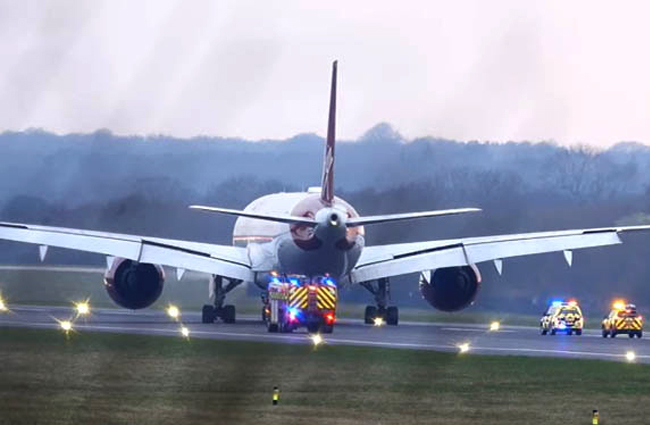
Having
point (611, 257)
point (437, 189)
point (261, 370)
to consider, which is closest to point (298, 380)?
point (261, 370)

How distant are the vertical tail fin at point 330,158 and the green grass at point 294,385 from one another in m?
21.5

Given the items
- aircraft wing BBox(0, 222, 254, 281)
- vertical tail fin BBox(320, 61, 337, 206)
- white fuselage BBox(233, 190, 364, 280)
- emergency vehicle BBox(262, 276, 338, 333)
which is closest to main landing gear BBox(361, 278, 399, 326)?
white fuselage BBox(233, 190, 364, 280)

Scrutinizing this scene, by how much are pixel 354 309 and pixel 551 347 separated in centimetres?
3447

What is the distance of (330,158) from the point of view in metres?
84.1

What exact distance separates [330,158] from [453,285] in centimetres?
897

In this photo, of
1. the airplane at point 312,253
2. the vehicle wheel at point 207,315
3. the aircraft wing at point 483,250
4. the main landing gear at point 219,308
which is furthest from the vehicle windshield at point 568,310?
the vehicle wheel at point 207,315

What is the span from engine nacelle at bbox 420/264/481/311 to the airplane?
50 millimetres

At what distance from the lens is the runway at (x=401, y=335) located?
63781 millimetres

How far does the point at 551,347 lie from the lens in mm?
65938

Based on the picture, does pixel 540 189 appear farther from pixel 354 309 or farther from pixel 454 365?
pixel 454 365

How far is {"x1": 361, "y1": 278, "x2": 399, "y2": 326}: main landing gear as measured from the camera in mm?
85812

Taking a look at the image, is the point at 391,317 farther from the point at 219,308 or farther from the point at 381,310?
the point at 219,308

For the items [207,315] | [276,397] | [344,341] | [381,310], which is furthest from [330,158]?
[276,397]

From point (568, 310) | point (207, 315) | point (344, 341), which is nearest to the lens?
point (344, 341)
